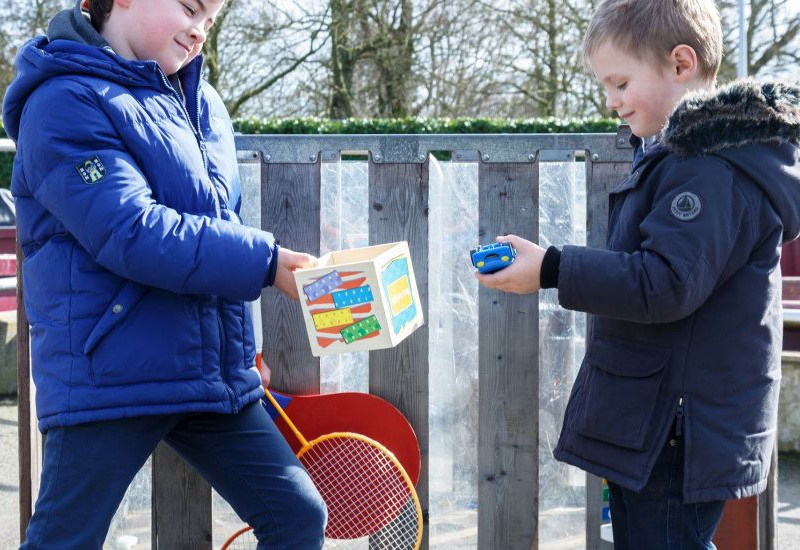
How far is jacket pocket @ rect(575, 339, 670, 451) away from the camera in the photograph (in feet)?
6.29

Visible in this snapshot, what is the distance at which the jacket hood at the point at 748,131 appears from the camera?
1.84 metres

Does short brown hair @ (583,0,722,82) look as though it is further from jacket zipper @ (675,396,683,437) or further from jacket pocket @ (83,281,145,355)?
jacket pocket @ (83,281,145,355)

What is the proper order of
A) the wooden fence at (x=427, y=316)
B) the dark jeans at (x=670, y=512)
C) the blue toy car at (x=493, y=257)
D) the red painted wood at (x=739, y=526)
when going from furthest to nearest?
1. the wooden fence at (x=427, y=316)
2. the red painted wood at (x=739, y=526)
3. the blue toy car at (x=493, y=257)
4. the dark jeans at (x=670, y=512)

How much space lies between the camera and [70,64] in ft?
6.36

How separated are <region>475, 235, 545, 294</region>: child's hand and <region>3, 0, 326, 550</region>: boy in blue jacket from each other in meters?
0.44

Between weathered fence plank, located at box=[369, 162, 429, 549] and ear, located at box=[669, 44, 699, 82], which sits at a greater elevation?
ear, located at box=[669, 44, 699, 82]

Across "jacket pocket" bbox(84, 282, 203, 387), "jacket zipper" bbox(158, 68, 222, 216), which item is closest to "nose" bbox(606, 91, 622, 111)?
"jacket zipper" bbox(158, 68, 222, 216)

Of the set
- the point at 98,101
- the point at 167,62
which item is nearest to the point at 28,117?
the point at 98,101

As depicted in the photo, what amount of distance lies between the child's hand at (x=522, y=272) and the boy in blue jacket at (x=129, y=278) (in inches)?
17.4

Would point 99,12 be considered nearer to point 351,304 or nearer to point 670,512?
point 351,304

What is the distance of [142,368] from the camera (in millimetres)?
1910

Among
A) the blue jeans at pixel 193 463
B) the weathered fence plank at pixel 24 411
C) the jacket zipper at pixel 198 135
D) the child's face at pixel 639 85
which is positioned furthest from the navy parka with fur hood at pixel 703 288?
the weathered fence plank at pixel 24 411

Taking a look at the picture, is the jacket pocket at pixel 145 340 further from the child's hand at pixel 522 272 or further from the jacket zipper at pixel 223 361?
the child's hand at pixel 522 272

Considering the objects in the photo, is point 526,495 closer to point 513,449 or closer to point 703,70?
point 513,449
